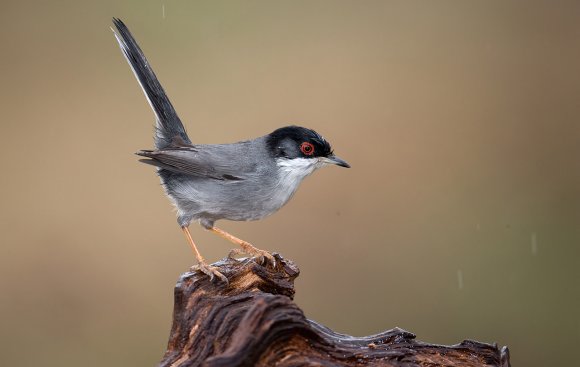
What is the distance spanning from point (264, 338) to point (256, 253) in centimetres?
148

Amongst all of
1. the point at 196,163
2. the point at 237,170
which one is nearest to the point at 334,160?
the point at 237,170

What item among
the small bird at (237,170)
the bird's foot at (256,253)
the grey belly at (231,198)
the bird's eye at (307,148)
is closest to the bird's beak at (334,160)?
the small bird at (237,170)

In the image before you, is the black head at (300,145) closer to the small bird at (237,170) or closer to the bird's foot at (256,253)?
the small bird at (237,170)

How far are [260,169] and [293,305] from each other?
169 cm

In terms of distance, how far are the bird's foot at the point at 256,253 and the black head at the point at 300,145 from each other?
66cm

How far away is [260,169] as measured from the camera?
4.66 m

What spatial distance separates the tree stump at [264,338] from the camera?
118 inches

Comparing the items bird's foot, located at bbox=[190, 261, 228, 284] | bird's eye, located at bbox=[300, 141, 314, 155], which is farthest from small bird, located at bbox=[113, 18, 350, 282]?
bird's foot, located at bbox=[190, 261, 228, 284]

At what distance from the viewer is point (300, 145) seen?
4.60 m

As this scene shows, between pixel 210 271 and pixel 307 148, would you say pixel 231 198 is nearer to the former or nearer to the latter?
pixel 307 148

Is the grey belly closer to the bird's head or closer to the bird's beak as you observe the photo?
the bird's head

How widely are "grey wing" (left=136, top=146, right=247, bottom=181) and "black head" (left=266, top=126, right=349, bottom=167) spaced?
0.31m

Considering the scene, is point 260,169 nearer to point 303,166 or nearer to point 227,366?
point 303,166

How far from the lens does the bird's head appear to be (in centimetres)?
456
